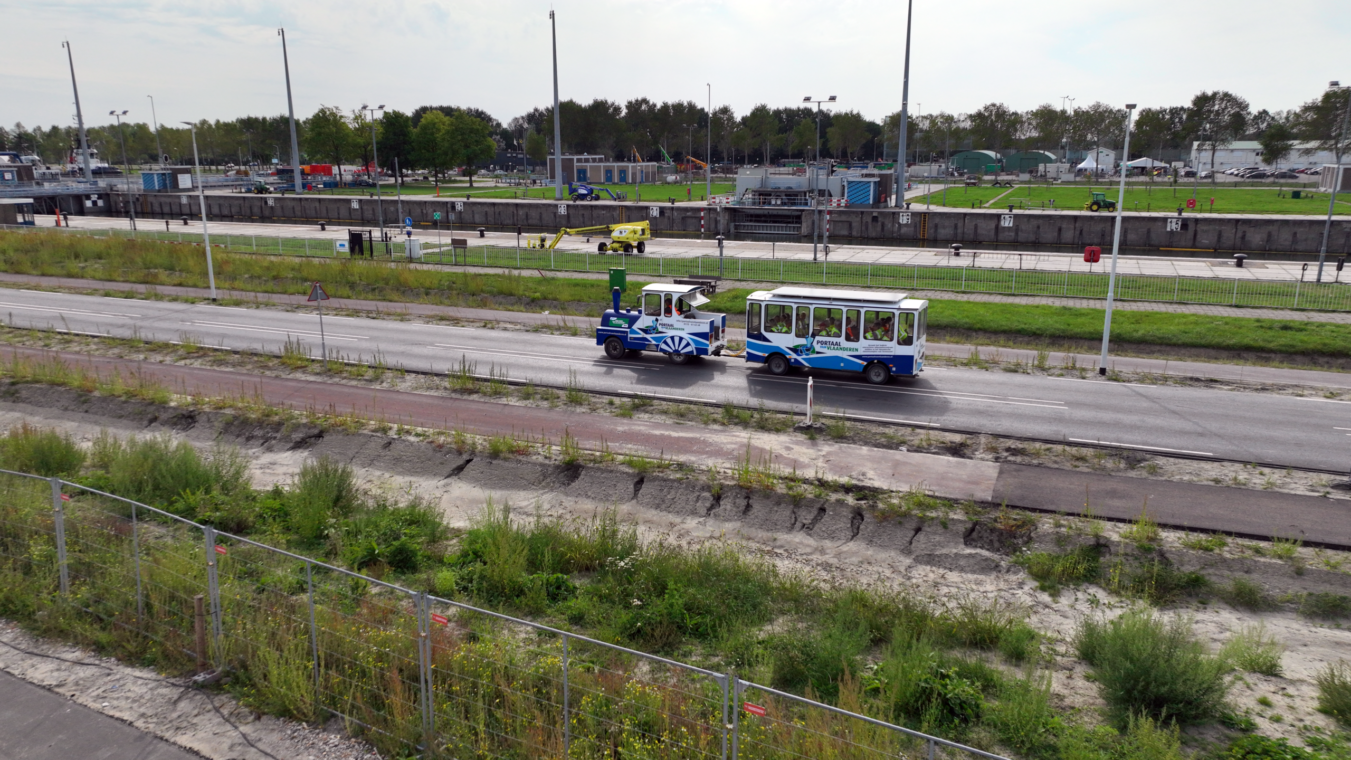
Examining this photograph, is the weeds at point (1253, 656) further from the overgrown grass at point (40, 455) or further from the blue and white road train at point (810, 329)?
the overgrown grass at point (40, 455)

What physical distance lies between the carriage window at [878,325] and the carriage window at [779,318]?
2.14 m

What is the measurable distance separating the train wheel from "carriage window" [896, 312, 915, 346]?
2.91 ft

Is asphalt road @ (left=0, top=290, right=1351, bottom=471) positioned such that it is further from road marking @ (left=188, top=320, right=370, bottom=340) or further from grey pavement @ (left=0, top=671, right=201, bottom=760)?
grey pavement @ (left=0, top=671, right=201, bottom=760)

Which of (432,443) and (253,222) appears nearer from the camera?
(432,443)

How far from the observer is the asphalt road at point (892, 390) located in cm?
1991

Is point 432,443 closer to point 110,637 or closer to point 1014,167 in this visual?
point 110,637

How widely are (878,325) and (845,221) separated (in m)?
49.6

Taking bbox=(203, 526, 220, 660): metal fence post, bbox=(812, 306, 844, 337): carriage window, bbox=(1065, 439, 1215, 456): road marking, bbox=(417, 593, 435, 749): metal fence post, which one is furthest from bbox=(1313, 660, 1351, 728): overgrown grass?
bbox=(812, 306, 844, 337): carriage window

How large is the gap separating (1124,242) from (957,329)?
38.2m

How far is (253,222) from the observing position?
83.7 m

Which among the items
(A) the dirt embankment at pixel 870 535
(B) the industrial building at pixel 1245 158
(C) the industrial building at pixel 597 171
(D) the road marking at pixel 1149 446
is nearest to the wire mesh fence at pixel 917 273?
(D) the road marking at pixel 1149 446

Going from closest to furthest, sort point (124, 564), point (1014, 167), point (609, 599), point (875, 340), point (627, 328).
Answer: point (124, 564) < point (609, 599) < point (875, 340) < point (627, 328) < point (1014, 167)

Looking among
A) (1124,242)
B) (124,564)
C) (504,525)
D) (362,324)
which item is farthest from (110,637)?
(1124,242)

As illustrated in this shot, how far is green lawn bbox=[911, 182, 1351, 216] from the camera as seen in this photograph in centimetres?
7344
